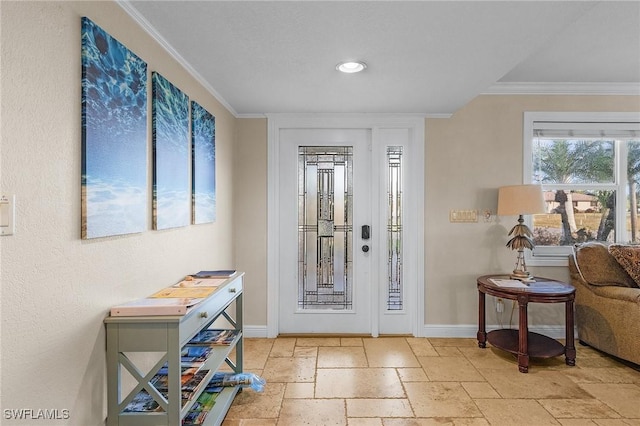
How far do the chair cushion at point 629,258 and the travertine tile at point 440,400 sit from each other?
69.9 inches

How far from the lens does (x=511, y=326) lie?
11.1ft

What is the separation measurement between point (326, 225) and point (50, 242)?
2516 mm

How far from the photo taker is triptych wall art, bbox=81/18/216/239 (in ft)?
4.32

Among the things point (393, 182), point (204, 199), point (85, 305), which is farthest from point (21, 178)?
point (393, 182)

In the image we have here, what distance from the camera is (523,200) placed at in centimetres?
291

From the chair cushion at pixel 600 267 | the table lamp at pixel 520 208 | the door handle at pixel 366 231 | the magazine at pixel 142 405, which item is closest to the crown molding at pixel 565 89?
the table lamp at pixel 520 208

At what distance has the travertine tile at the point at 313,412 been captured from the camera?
6.75 ft

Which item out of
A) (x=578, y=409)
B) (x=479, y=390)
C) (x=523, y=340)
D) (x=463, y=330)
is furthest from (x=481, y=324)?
(x=578, y=409)

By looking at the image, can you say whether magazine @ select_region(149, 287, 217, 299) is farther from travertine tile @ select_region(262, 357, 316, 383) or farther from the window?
the window

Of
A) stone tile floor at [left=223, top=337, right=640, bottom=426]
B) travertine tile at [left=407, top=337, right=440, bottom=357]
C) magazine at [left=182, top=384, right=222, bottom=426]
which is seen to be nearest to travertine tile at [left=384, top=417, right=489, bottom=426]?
stone tile floor at [left=223, top=337, right=640, bottom=426]

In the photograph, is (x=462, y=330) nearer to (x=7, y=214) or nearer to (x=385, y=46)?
(x=385, y=46)

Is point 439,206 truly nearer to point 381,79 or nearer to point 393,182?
point 393,182

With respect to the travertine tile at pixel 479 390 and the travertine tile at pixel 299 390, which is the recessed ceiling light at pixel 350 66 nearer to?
the travertine tile at pixel 299 390

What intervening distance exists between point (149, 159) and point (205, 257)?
106cm
